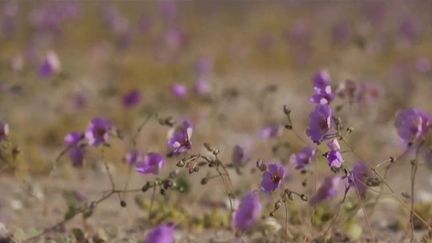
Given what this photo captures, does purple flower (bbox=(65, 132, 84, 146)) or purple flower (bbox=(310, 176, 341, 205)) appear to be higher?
purple flower (bbox=(65, 132, 84, 146))

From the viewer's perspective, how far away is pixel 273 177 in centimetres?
283

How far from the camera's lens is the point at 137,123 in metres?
7.12

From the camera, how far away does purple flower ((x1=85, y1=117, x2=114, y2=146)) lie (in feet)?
11.0

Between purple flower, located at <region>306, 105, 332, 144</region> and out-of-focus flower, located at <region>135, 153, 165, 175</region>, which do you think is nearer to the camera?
purple flower, located at <region>306, 105, 332, 144</region>

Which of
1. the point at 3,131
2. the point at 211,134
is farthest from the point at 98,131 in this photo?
the point at 211,134

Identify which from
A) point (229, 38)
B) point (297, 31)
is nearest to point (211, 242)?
point (297, 31)

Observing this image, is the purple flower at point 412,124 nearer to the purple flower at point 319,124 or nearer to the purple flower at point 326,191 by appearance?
the purple flower at point 319,124

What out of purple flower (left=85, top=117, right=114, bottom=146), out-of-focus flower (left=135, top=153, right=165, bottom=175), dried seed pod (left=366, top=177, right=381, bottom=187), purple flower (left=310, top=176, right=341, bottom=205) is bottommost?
dried seed pod (left=366, top=177, right=381, bottom=187)

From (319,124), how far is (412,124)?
0.31 m

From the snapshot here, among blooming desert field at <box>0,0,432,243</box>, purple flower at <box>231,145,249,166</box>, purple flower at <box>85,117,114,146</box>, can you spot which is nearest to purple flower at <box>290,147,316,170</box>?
blooming desert field at <box>0,0,432,243</box>

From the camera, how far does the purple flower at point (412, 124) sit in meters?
2.81

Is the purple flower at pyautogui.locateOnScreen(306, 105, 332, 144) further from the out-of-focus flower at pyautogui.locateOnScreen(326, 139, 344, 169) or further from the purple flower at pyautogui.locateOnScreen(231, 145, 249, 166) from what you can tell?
the purple flower at pyautogui.locateOnScreen(231, 145, 249, 166)

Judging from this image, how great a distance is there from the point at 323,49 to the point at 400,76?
149 inches

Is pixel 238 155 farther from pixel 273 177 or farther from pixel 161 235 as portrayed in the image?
pixel 161 235
